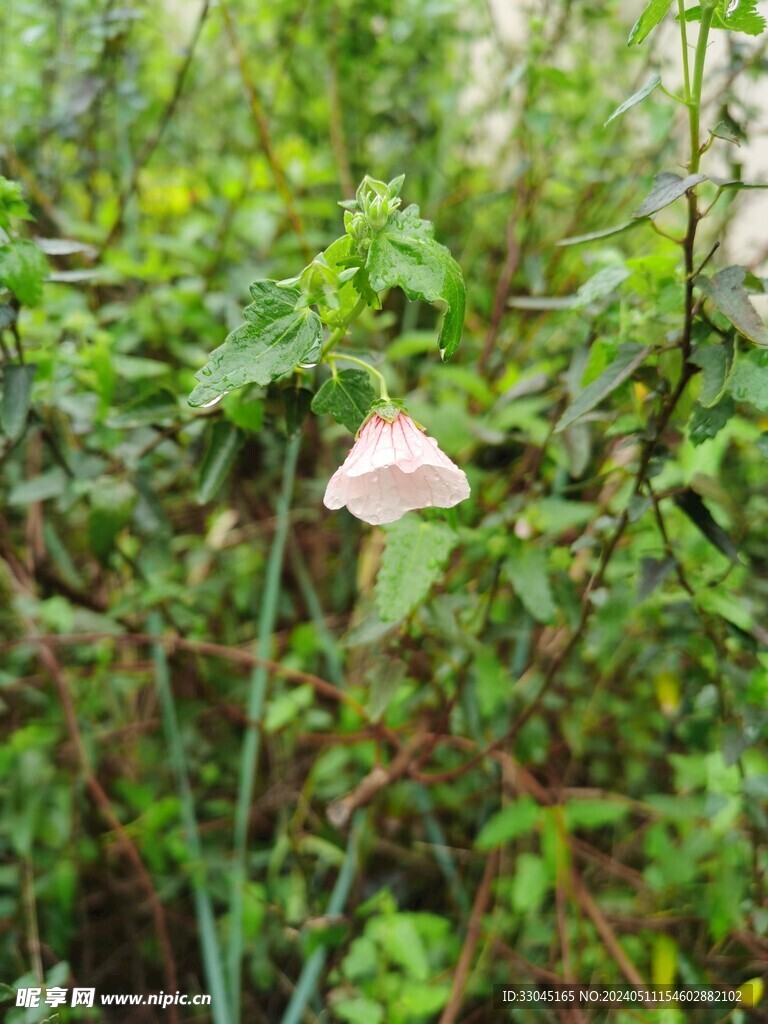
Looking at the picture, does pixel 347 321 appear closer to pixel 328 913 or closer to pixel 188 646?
pixel 188 646

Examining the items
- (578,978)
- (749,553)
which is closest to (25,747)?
(578,978)

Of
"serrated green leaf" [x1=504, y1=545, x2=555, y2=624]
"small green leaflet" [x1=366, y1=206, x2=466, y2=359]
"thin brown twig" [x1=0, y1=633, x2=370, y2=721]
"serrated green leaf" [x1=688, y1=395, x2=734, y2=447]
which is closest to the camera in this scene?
"small green leaflet" [x1=366, y1=206, x2=466, y2=359]

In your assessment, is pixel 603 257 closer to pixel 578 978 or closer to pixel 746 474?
pixel 746 474

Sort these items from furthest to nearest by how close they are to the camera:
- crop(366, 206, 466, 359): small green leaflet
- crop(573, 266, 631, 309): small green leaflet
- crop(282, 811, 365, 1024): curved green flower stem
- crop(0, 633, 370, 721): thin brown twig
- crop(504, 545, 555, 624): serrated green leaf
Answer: crop(0, 633, 370, 721): thin brown twig < crop(282, 811, 365, 1024): curved green flower stem < crop(504, 545, 555, 624): serrated green leaf < crop(573, 266, 631, 309): small green leaflet < crop(366, 206, 466, 359): small green leaflet

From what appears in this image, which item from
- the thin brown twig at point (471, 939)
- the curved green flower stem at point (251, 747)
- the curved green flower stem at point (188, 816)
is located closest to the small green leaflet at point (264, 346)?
the curved green flower stem at point (251, 747)

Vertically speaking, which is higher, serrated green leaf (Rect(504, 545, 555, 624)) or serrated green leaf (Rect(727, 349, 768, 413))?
serrated green leaf (Rect(727, 349, 768, 413))

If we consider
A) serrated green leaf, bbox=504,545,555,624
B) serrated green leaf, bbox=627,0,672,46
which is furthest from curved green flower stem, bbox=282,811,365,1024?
serrated green leaf, bbox=627,0,672,46

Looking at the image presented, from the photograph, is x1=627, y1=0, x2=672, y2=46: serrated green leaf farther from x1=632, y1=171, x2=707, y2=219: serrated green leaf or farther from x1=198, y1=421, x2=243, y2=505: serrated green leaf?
x1=198, y1=421, x2=243, y2=505: serrated green leaf
